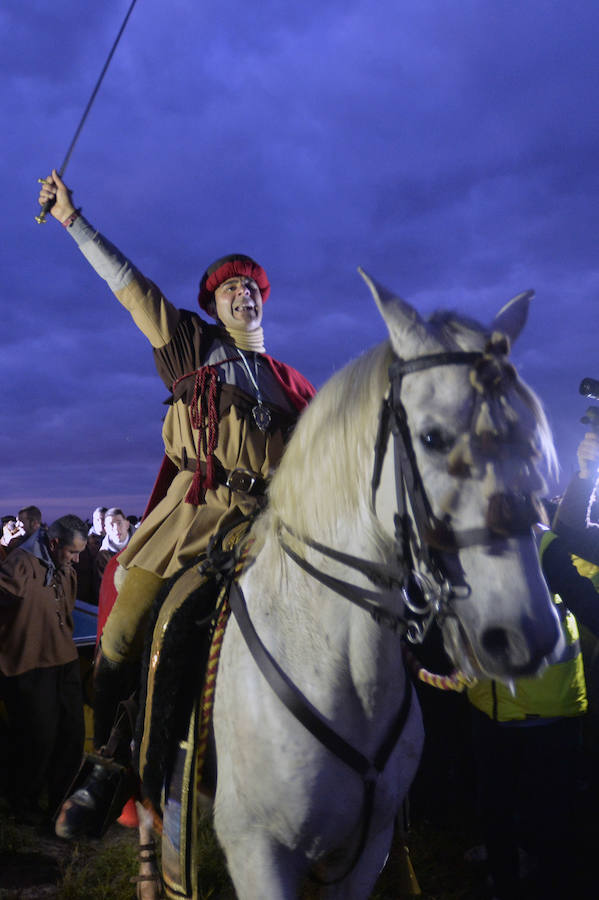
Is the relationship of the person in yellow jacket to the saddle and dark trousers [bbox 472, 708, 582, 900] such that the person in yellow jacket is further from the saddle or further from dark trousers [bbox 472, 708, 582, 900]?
the saddle

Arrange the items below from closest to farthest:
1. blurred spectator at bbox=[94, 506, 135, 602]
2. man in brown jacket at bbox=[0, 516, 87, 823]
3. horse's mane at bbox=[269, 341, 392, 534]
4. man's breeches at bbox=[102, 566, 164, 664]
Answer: horse's mane at bbox=[269, 341, 392, 534] < man's breeches at bbox=[102, 566, 164, 664] < man in brown jacket at bbox=[0, 516, 87, 823] < blurred spectator at bbox=[94, 506, 135, 602]

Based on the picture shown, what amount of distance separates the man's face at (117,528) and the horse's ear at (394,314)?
29.2ft

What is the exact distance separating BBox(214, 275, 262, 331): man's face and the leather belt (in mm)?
855

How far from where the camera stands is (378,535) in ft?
6.43

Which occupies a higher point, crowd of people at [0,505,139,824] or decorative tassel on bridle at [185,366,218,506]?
decorative tassel on bridle at [185,366,218,506]

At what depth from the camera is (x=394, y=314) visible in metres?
1.91

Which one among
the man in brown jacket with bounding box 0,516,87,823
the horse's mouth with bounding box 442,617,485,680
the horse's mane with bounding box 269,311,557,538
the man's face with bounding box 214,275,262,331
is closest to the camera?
the horse's mouth with bounding box 442,617,485,680

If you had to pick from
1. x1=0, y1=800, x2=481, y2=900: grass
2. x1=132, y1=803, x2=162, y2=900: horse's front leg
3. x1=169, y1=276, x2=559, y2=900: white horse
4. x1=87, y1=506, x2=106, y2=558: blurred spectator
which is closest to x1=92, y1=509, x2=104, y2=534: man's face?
x1=87, y1=506, x2=106, y2=558: blurred spectator

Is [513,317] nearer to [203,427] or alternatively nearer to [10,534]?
[203,427]

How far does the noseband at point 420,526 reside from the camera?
5.24 ft

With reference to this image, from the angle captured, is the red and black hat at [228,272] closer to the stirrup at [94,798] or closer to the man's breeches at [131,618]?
the man's breeches at [131,618]

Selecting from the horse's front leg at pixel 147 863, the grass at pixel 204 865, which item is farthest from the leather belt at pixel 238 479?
the grass at pixel 204 865

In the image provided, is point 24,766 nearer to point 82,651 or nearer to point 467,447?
point 82,651

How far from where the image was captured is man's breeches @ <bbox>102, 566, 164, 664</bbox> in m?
2.81
